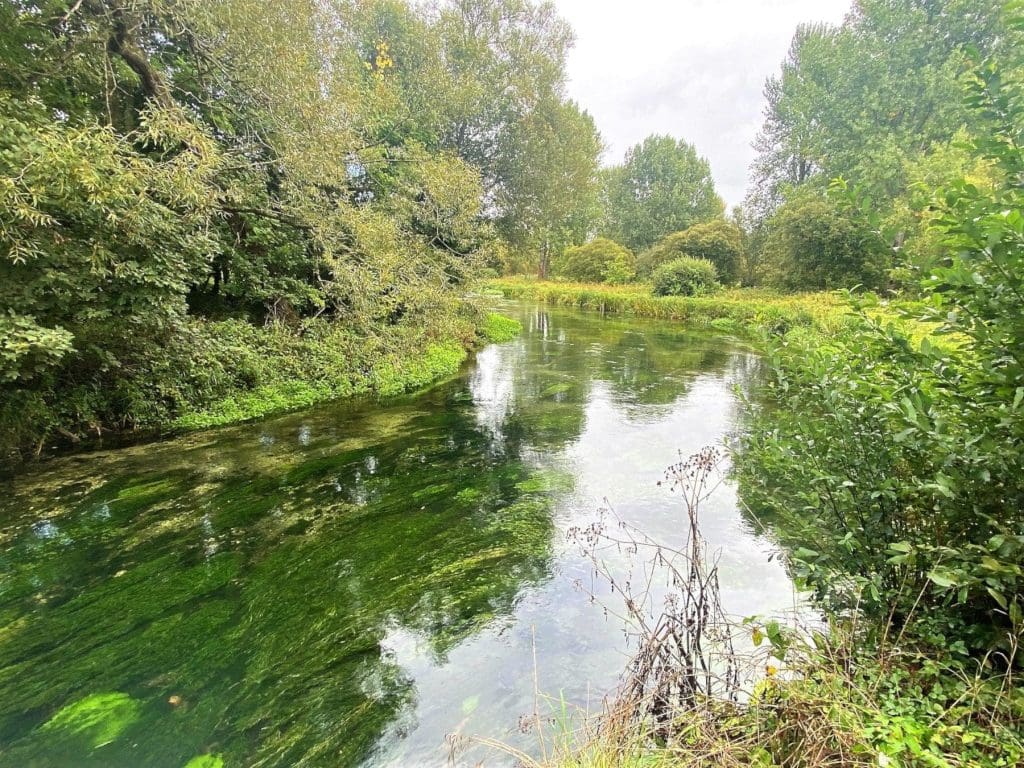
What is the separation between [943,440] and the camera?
1825 millimetres

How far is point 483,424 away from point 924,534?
20.3ft

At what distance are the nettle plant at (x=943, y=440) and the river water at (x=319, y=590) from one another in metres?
0.85

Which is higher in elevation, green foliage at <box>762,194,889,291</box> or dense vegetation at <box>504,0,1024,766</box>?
green foliage at <box>762,194,889,291</box>

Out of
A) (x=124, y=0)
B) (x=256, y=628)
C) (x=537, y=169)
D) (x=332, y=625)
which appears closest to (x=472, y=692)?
(x=332, y=625)

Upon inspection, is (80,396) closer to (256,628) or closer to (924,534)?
(256,628)

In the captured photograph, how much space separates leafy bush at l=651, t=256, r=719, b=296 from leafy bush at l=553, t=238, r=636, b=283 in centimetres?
689

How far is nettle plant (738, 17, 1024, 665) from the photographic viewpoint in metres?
1.72

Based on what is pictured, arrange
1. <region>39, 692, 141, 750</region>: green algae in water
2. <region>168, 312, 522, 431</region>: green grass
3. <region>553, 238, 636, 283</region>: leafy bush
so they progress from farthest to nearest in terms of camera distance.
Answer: <region>553, 238, 636, 283</region>: leafy bush, <region>168, 312, 522, 431</region>: green grass, <region>39, 692, 141, 750</region>: green algae in water

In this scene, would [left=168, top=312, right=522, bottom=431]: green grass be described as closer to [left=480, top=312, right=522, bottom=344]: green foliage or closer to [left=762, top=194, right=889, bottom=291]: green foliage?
[left=480, top=312, right=522, bottom=344]: green foliage

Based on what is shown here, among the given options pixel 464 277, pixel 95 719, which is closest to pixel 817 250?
pixel 464 277

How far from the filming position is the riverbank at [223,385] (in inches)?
231

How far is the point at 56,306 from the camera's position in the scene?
5008mm

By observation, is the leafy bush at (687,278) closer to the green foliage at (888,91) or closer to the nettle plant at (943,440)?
the green foliage at (888,91)

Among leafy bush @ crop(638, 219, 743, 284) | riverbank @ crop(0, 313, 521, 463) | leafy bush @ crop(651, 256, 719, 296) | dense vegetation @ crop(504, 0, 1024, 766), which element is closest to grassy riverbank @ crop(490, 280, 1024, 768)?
dense vegetation @ crop(504, 0, 1024, 766)
